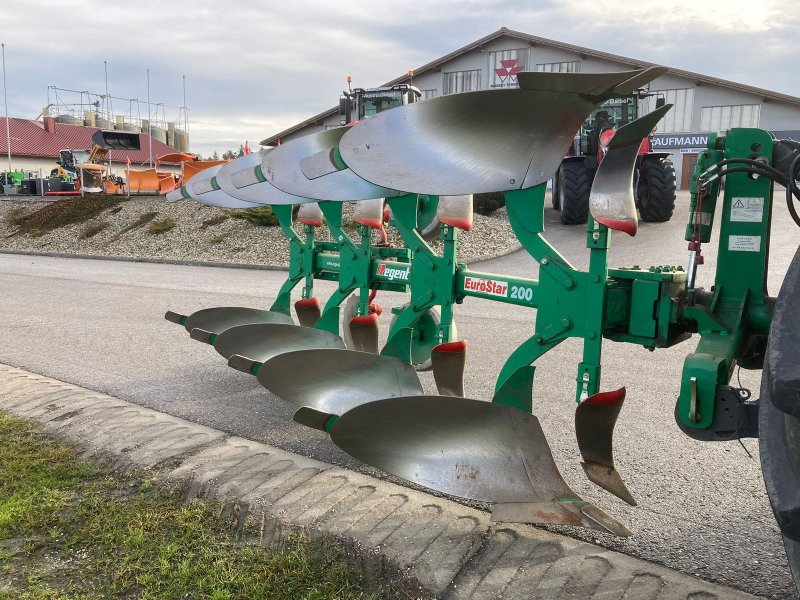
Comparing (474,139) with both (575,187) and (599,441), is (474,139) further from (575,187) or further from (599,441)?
(575,187)

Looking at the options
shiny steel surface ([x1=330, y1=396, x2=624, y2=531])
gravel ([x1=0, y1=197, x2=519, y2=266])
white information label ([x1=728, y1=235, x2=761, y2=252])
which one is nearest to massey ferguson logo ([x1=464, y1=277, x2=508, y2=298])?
shiny steel surface ([x1=330, y1=396, x2=624, y2=531])

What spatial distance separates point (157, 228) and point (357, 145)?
1678cm

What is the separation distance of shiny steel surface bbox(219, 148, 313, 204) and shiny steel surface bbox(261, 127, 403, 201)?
485mm

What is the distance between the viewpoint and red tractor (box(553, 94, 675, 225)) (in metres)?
12.9

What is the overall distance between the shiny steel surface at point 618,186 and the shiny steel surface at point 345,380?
149 centimetres

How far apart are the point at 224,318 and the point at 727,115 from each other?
89.3ft

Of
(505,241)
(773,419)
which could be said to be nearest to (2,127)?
(505,241)

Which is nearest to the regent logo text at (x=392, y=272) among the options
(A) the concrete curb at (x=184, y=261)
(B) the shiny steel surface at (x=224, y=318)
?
(B) the shiny steel surface at (x=224, y=318)

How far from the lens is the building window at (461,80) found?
102ft

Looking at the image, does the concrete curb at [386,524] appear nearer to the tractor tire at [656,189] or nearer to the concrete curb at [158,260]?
the concrete curb at [158,260]

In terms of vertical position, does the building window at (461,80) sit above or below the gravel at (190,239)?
above

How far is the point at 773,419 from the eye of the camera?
1324 mm

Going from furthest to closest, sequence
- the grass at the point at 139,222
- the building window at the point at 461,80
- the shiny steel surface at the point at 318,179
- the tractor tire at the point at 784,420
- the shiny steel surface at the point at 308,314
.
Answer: the building window at the point at 461,80
the grass at the point at 139,222
the shiny steel surface at the point at 308,314
the shiny steel surface at the point at 318,179
the tractor tire at the point at 784,420

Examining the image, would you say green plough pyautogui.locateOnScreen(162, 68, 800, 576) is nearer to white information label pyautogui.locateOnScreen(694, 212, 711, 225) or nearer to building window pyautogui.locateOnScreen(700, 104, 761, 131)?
white information label pyautogui.locateOnScreen(694, 212, 711, 225)
